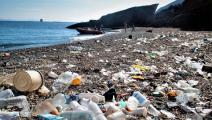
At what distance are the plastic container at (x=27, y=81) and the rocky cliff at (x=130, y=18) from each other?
5992 centimetres

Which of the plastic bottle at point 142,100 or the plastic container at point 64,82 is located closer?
the plastic bottle at point 142,100

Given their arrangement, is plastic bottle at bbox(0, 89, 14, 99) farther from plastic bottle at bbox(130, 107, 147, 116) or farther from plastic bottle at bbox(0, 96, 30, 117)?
plastic bottle at bbox(130, 107, 147, 116)

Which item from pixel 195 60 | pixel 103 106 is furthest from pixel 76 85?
pixel 195 60

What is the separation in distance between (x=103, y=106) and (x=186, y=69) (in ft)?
13.2

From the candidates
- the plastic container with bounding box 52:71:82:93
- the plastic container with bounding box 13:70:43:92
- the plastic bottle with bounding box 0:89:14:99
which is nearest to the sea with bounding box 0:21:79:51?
the plastic container with bounding box 52:71:82:93

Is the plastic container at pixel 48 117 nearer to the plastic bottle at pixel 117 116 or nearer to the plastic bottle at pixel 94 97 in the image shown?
the plastic bottle at pixel 117 116

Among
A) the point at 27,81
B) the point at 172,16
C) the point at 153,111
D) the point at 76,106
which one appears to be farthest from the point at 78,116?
the point at 172,16

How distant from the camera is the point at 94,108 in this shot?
141 inches

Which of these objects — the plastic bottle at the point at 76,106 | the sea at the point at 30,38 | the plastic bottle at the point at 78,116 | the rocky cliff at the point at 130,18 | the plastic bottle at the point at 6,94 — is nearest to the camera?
the plastic bottle at the point at 78,116

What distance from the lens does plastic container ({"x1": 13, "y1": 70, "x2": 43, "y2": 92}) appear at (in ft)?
13.7

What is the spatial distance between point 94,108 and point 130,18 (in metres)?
72.0

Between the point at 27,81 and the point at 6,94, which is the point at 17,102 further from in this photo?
the point at 27,81

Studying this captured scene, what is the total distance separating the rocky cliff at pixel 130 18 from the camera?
226 ft

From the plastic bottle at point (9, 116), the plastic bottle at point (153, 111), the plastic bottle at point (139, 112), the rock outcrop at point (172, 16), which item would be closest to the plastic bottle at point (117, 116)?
the plastic bottle at point (139, 112)
